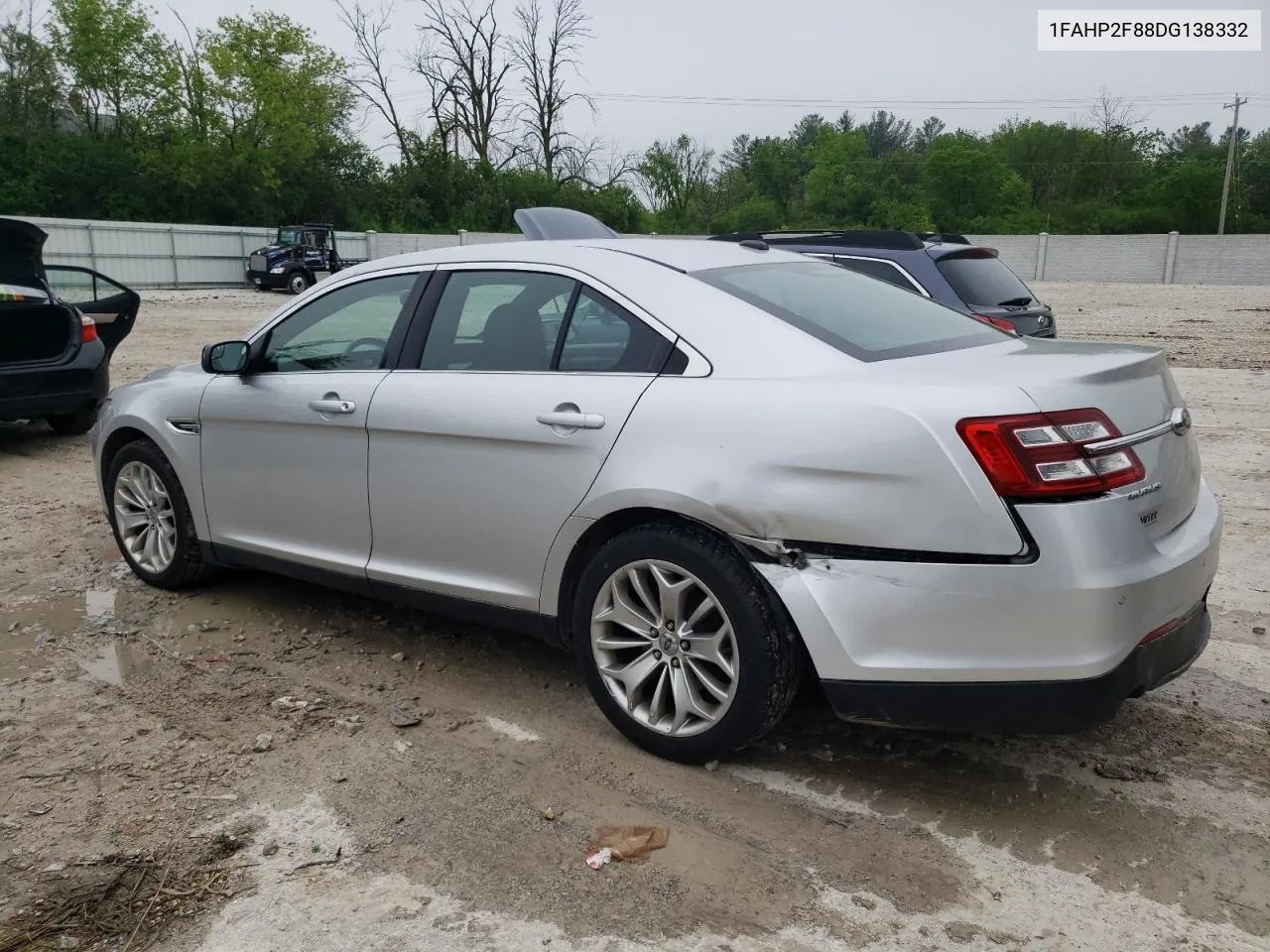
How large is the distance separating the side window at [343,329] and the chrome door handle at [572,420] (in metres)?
1.01

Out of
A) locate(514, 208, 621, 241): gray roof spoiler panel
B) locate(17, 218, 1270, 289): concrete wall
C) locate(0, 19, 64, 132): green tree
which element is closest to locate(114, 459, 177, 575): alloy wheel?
locate(514, 208, 621, 241): gray roof spoiler panel

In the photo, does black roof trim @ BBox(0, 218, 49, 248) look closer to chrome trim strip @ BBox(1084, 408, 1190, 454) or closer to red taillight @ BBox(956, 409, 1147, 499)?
red taillight @ BBox(956, 409, 1147, 499)

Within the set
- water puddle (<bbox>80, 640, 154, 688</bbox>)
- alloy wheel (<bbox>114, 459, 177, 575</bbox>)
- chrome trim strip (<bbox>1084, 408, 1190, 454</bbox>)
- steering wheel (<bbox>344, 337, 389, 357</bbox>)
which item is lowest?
water puddle (<bbox>80, 640, 154, 688</bbox>)

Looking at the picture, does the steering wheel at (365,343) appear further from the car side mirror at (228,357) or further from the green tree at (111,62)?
the green tree at (111,62)

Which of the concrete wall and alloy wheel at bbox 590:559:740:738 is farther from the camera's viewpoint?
the concrete wall

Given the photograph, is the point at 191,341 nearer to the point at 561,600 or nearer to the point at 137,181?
the point at 561,600

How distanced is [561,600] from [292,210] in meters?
47.8

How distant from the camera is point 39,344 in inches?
332

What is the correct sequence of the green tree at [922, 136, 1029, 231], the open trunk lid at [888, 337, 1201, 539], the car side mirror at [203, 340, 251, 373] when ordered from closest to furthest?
the open trunk lid at [888, 337, 1201, 539], the car side mirror at [203, 340, 251, 373], the green tree at [922, 136, 1029, 231]

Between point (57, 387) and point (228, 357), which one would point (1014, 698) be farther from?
point (57, 387)

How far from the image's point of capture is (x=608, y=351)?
3.51 meters

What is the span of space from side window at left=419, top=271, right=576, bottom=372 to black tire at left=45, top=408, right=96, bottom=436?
6.25 m

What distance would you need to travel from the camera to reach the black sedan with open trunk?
26.6 feet

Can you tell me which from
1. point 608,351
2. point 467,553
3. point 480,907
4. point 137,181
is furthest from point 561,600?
point 137,181
